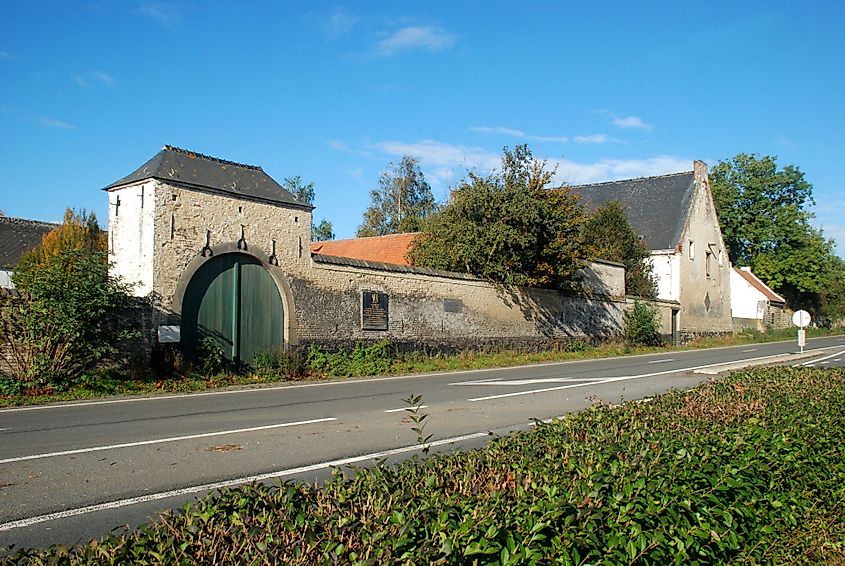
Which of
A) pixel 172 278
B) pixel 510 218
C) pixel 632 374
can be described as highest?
pixel 510 218

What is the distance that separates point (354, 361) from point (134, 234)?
260 inches

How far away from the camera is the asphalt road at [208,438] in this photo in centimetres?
574

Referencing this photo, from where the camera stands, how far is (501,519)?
3.17m

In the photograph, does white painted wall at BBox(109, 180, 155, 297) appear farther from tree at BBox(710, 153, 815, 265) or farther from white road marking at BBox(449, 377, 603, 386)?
tree at BBox(710, 153, 815, 265)

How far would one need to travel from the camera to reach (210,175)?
Answer: 17.8m

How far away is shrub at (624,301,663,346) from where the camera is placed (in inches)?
1367

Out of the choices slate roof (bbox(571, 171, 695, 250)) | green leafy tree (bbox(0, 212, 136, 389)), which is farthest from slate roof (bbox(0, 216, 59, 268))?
slate roof (bbox(571, 171, 695, 250))

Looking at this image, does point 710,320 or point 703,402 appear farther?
point 710,320

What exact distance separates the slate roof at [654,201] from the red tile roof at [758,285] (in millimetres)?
16971

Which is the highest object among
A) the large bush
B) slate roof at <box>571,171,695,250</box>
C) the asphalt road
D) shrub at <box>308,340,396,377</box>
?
slate roof at <box>571,171,695,250</box>

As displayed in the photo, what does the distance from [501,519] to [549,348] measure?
26.4 meters

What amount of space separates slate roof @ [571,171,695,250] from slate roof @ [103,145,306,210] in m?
30.4

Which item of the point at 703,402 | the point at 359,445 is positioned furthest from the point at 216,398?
the point at 703,402

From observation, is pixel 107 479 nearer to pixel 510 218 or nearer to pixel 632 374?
pixel 632 374
